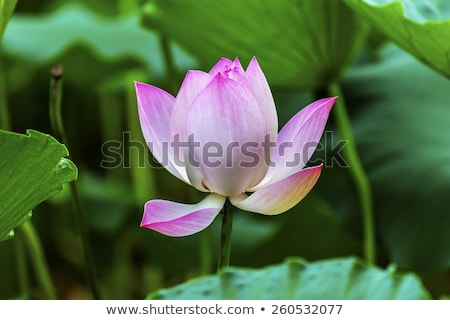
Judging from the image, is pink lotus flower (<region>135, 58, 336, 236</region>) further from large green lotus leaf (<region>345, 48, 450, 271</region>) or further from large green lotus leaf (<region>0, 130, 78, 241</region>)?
large green lotus leaf (<region>345, 48, 450, 271</region>)

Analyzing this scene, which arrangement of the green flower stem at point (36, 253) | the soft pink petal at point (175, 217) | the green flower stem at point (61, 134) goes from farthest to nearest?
1. the green flower stem at point (36, 253)
2. the green flower stem at point (61, 134)
3. the soft pink petal at point (175, 217)

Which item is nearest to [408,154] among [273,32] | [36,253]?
[273,32]

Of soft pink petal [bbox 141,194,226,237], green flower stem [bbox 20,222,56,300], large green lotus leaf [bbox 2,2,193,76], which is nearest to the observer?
soft pink petal [bbox 141,194,226,237]

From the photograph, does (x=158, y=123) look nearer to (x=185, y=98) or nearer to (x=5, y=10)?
(x=185, y=98)

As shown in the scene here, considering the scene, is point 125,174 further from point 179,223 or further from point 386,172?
point 179,223

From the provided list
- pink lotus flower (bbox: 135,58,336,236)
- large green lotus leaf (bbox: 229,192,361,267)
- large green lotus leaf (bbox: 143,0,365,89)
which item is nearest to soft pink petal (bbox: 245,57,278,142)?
pink lotus flower (bbox: 135,58,336,236)

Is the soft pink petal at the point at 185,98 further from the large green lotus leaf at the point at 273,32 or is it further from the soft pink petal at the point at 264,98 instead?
the large green lotus leaf at the point at 273,32

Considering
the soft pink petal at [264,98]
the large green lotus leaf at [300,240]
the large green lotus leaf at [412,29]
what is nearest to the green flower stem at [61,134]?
the soft pink petal at [264,98]
